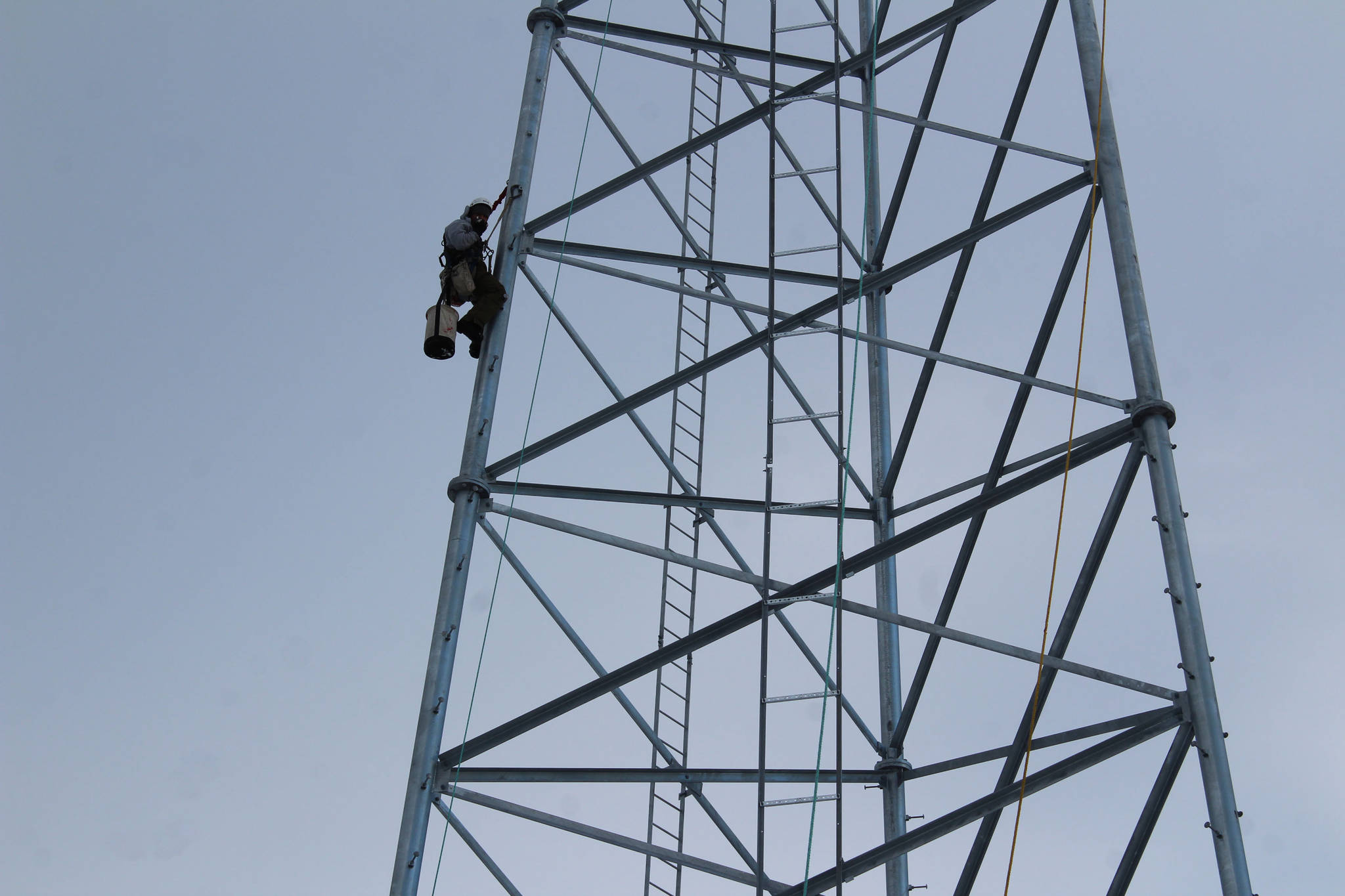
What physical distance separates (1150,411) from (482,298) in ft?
15.1

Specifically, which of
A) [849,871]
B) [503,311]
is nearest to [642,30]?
[503,311]

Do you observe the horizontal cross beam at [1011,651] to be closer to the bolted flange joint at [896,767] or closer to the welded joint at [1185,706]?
the welded joint at [1185,706]

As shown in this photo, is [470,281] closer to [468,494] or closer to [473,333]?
[473,333]

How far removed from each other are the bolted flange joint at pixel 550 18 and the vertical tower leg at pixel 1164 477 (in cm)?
412

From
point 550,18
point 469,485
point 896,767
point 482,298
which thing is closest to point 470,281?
point 482,298

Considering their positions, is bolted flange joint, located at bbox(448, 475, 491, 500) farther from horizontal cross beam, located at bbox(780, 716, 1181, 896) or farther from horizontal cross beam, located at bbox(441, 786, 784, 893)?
horizontal cross beam, located at bbox(780, 716, 1181, 896)

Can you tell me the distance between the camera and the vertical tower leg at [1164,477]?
6.48 meters

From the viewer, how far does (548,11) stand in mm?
11148

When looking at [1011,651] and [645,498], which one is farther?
[645,498]

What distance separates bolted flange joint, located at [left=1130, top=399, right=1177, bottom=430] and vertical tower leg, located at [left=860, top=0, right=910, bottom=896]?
2334mm

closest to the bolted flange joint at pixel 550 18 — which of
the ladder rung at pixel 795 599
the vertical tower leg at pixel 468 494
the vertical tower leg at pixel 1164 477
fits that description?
the vertical tower leg at pixel 468 494

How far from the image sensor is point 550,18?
11.2 metres

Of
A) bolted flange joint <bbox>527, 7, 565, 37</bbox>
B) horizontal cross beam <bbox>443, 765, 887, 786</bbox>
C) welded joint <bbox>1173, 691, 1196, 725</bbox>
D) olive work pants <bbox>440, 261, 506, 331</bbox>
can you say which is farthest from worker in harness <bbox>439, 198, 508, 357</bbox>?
welded joint <bbox>1173, 691, 1196, 725</bbox>

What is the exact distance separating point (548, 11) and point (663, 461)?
3923mm
